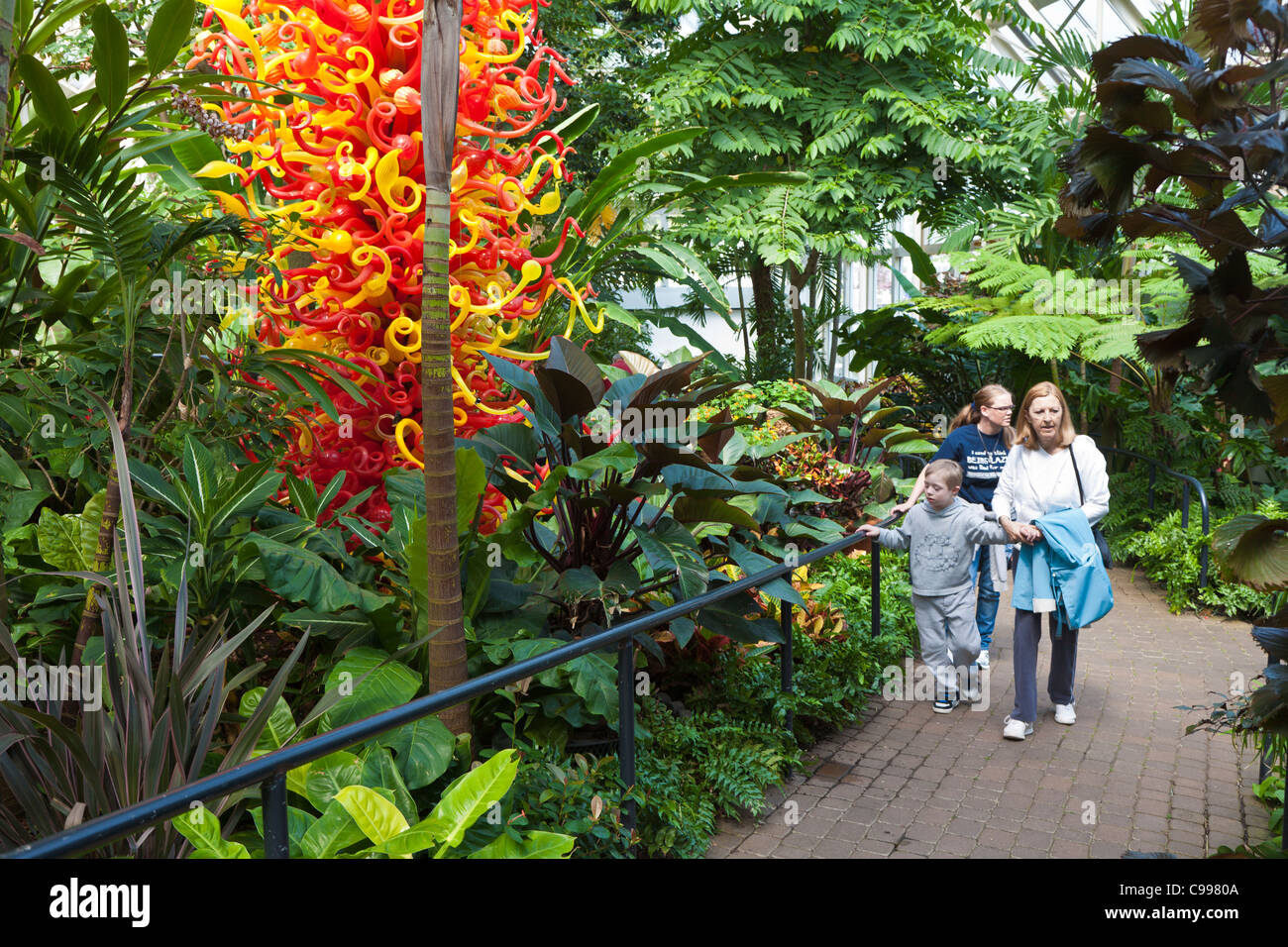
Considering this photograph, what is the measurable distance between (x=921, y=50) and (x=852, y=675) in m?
6.81

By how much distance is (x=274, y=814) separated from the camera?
1.77m

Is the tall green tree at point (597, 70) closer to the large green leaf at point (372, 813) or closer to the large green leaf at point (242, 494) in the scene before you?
the large green leaf at point (242, 494)

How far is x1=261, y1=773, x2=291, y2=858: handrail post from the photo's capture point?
1758 millimetres

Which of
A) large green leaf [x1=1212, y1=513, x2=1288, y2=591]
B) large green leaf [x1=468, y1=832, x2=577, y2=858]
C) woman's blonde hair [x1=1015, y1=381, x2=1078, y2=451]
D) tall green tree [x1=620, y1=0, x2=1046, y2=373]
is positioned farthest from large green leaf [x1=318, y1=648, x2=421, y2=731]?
tall green tree [x1=620, y1=0, x2=1046, y2=373]

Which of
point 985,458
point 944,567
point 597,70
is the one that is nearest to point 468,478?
point 944,567

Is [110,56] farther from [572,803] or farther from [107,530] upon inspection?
[572,803]

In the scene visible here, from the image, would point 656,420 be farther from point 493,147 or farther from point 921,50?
point 921,50

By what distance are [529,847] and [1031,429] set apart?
10.6 feet

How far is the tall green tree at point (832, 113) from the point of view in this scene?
9281 mm

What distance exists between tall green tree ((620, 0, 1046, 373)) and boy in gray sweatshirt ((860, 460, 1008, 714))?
450 centimetres

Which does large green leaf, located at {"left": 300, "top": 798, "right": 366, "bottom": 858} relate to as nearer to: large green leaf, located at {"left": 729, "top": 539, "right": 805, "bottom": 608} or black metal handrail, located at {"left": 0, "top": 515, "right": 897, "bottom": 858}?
black metal handrail, located at {"left": 0, "top": 515, "right": 897, "bottom": 858}

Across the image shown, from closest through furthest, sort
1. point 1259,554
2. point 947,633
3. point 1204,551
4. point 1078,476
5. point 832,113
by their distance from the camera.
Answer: point 1259,554 → point 1078,476 → point 947,633 → point 1204,551 → point 832,113

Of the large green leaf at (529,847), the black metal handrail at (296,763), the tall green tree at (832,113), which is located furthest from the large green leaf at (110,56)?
the tall green tree at (832,113)

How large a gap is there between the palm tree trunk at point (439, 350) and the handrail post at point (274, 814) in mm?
808
